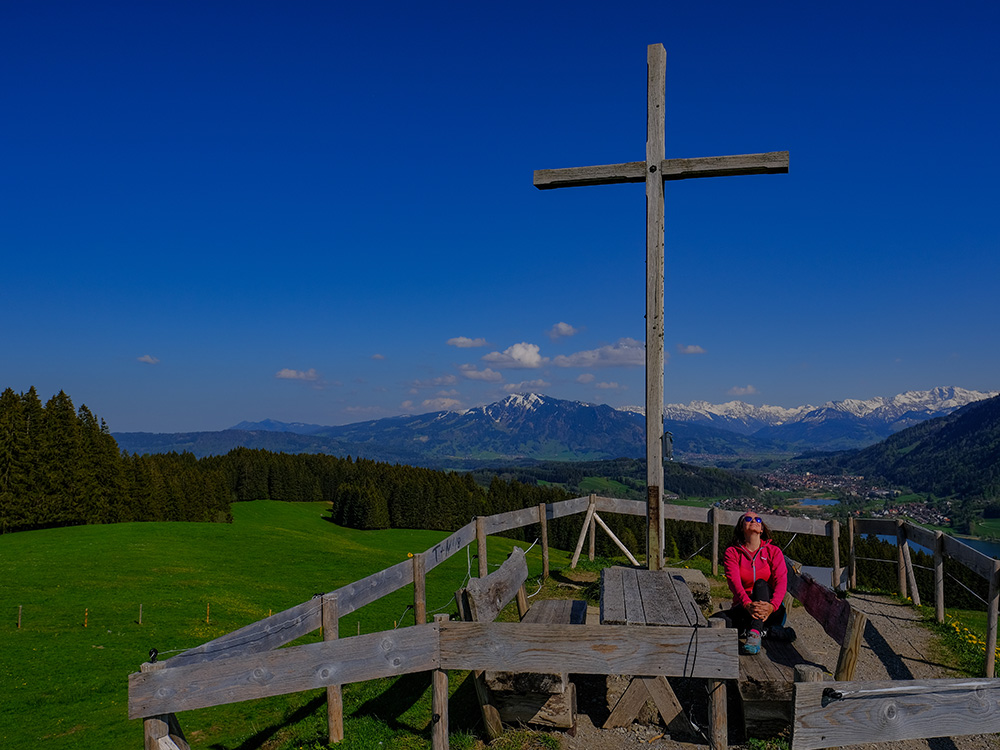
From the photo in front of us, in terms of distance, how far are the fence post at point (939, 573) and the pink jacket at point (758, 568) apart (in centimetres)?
533

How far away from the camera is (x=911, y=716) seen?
11.5 feet

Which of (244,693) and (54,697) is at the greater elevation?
(244,693)

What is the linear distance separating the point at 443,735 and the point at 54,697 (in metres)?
9.74

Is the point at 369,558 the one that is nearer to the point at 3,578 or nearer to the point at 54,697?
the point at 3,578

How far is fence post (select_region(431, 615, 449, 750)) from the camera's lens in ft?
A: 15.8

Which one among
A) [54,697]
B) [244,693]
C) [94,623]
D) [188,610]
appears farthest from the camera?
[188,610]

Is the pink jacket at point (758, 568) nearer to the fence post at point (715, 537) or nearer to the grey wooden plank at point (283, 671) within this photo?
the grey wooden plank at point (283, 671)

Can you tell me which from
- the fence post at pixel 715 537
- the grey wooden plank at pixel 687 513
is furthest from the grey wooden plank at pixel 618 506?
the fence post at pixel 715 537

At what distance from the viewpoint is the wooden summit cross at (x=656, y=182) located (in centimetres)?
813

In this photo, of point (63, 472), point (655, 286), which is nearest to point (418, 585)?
point (655, 286)

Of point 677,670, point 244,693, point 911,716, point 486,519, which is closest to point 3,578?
point 486,519

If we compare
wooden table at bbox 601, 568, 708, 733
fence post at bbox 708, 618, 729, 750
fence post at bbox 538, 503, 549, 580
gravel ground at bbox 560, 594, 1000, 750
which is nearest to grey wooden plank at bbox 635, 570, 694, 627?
wooden table at bbox 601, 568, 708, 733

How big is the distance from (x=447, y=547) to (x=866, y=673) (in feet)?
20.3

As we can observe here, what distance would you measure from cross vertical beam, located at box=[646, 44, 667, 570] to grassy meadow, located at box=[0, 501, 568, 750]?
3.45 m
